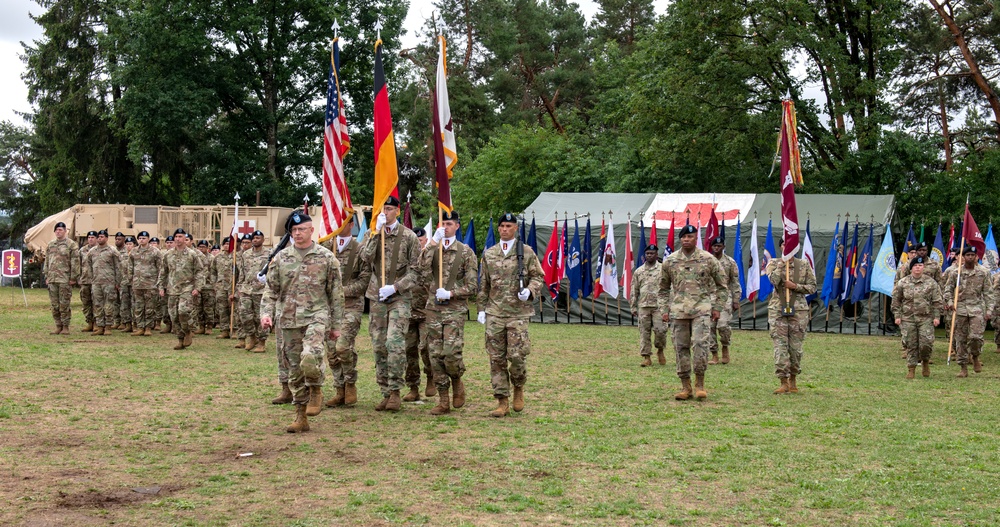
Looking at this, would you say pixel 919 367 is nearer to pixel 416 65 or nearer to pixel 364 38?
pixel 364 38

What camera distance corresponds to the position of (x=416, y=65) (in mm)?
47438

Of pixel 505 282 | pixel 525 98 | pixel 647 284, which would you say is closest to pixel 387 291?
pixel 505 282

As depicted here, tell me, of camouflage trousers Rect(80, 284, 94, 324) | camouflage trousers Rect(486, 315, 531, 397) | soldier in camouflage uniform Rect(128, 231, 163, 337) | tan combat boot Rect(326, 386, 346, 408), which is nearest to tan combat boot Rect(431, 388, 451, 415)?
camouflage trousers Rect(486, 315, 531, 397)

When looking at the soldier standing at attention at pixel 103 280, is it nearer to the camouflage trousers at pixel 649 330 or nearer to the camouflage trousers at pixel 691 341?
the camouflage trousers at pixel 649 330

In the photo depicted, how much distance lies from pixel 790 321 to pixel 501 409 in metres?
4.63

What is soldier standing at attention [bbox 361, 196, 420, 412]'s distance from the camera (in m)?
10.2

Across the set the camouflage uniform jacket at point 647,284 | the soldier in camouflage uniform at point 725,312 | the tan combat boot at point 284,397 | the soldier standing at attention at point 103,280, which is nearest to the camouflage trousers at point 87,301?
the soldier standing at attention at point 103,280

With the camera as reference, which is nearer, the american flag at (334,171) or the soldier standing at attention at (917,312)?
the american flag at (334,171)

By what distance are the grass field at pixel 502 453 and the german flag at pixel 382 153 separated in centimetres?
A: 251

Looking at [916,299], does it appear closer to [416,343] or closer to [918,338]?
[918,338]

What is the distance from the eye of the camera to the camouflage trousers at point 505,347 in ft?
33.5

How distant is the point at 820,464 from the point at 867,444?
1241 millimetres

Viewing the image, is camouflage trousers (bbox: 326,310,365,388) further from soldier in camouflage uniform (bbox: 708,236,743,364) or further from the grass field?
soldier in camouflage uniform (bbox: 708,236,743,364)

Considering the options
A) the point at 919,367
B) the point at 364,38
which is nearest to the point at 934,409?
the point at 919,367
